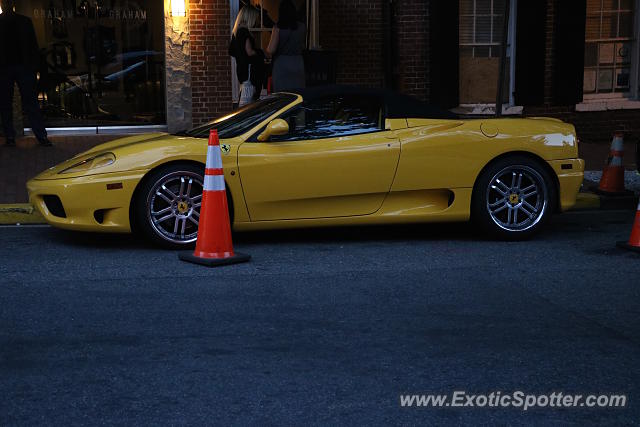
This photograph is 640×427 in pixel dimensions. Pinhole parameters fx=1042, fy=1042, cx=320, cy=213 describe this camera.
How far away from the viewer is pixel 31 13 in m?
15.0

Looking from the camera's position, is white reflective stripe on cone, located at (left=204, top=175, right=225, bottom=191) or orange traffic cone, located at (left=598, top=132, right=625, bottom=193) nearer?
white reflective stripe on cone, located at (left=204, top=175, right=225, bottom=191)

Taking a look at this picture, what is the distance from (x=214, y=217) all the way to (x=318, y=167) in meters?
1.04

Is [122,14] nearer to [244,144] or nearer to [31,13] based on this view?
[31,13]

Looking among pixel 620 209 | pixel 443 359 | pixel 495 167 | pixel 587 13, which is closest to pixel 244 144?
pixel 495 167

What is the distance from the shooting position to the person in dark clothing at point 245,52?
13719mm

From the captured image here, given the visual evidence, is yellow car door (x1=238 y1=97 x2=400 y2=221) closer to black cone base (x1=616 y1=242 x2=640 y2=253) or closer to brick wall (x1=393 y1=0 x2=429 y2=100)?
black cone base (x1=616 y1=242 x2=640 y2=253)

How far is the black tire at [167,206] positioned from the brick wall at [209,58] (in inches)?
288

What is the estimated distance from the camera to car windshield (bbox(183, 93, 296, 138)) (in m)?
8.33

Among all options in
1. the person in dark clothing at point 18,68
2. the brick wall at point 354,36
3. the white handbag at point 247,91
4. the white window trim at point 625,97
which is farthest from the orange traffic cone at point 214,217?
the white window trim at point 625,97

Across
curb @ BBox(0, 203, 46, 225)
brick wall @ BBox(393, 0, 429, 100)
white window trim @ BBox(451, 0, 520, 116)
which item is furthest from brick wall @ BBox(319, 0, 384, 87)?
curb @ BBox(0, 203, 46, 225)

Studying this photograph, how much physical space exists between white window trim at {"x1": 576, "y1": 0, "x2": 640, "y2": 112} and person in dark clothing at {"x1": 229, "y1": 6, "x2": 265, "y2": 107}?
17.5ft

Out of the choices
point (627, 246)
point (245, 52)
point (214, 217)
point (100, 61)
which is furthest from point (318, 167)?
point (100, 61)

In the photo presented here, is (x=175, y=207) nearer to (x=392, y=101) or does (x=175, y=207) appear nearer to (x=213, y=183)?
(x=213, y=183)

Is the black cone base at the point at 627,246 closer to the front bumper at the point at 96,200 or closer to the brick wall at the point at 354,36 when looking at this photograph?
the front bumper at the point at 96,200
